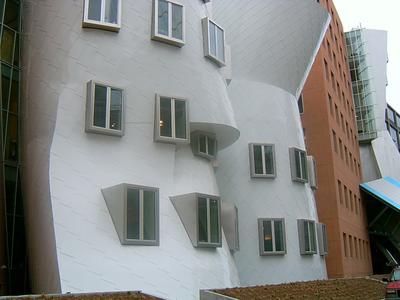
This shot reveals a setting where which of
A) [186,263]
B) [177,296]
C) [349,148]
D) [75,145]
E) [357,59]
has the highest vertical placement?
[357,59]

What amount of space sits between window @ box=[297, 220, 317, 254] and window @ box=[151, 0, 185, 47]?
11.1 m

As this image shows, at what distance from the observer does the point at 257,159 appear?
958 inches

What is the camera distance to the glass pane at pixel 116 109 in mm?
16109

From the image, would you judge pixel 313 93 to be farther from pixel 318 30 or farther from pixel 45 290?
pixel 45 290

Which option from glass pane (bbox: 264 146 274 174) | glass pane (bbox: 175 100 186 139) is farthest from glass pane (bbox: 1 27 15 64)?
glass pane (bbox: 264 146 274 174)

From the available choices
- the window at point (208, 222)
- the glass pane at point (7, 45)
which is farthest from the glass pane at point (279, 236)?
the glass pane at point (7, 45)

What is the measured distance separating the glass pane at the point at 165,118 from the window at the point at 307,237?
1019 cm

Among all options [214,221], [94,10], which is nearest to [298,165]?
[214,221]

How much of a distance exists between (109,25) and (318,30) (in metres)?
15.2

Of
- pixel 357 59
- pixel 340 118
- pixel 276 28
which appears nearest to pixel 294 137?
pixel 276 28

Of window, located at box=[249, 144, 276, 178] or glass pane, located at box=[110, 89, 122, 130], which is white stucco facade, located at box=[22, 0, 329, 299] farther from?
window, located at box=[249, 144, 276, 178]

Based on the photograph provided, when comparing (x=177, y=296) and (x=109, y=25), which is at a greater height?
(x=109, y=25)

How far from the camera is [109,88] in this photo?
1625 centimetres

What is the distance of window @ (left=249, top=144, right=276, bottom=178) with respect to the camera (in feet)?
79.2
